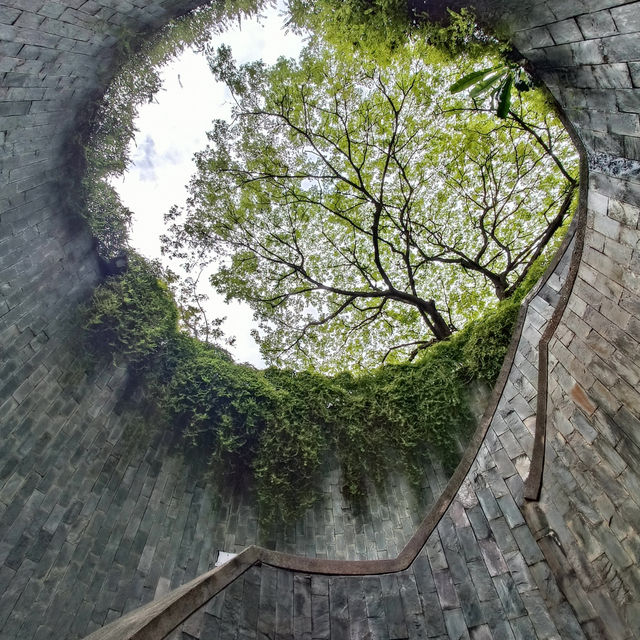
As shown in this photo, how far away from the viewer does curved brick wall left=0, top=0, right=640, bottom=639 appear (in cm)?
247

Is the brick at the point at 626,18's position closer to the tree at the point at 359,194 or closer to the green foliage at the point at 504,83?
the green foliage at the point at 504,83

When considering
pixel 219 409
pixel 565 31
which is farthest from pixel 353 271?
pixel 565 31

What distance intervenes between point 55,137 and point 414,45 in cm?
493

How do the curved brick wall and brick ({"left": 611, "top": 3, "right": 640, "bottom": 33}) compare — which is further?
the curved brick wall

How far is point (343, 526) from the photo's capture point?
16.7 ft

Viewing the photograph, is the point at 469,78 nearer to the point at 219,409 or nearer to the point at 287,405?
the point at 287,405

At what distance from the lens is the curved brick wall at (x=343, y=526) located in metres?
2.47

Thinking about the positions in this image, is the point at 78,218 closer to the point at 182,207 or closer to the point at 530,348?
the point at 182,207

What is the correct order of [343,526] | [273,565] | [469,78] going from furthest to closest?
1. [343,526]
2. [469,78]
3. [273,565]

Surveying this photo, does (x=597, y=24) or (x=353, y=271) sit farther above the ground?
(x=353, y=271)

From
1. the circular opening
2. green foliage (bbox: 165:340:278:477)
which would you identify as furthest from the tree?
green foliage (bbox: 165:340:278:477)

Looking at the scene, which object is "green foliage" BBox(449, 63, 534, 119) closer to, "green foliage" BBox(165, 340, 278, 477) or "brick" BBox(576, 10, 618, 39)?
"brick" BBox(576, 10, 618, 39)

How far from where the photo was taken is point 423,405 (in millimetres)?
5453

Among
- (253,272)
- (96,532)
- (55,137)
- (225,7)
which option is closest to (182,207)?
(253,272)
